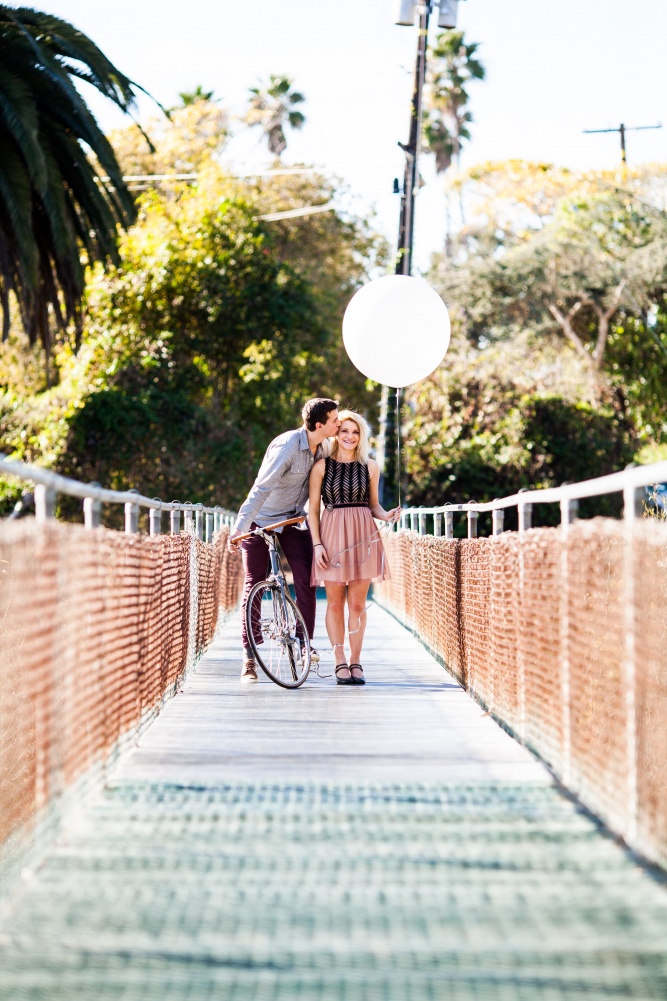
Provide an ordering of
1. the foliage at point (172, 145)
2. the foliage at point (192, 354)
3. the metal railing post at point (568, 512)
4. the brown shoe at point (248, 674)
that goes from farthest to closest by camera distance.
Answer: the foliage at point (172, 145) < the foliage at point (192, 354) < the brown shoe at point (248, 674) < the metal railing post at point (568, 512)

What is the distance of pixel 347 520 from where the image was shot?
385 inches

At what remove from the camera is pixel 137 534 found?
706 cm

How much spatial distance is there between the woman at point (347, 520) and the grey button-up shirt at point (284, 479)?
0.40ft

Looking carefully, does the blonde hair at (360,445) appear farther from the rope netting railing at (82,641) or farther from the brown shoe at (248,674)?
the brown shoe at (248,674)

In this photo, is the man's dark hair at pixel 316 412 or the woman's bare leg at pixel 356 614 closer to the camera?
the man's dark hair at pixel 316 412

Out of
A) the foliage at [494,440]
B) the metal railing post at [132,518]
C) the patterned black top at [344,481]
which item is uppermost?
the foliage at [494,440]

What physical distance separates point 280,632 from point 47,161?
31.1ft

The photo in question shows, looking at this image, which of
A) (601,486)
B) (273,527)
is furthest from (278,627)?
(601,486)

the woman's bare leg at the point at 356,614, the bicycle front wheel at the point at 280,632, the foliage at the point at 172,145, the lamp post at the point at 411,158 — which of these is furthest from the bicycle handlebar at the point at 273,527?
the foliage at the point at 172,145

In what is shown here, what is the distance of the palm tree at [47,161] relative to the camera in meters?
16.4

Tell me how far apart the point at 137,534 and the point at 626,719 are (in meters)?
2.95

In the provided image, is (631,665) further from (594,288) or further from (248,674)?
(594,288)

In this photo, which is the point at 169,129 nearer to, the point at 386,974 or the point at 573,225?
the point at 573,225

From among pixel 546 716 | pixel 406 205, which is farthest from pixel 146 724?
pixel 406 205
